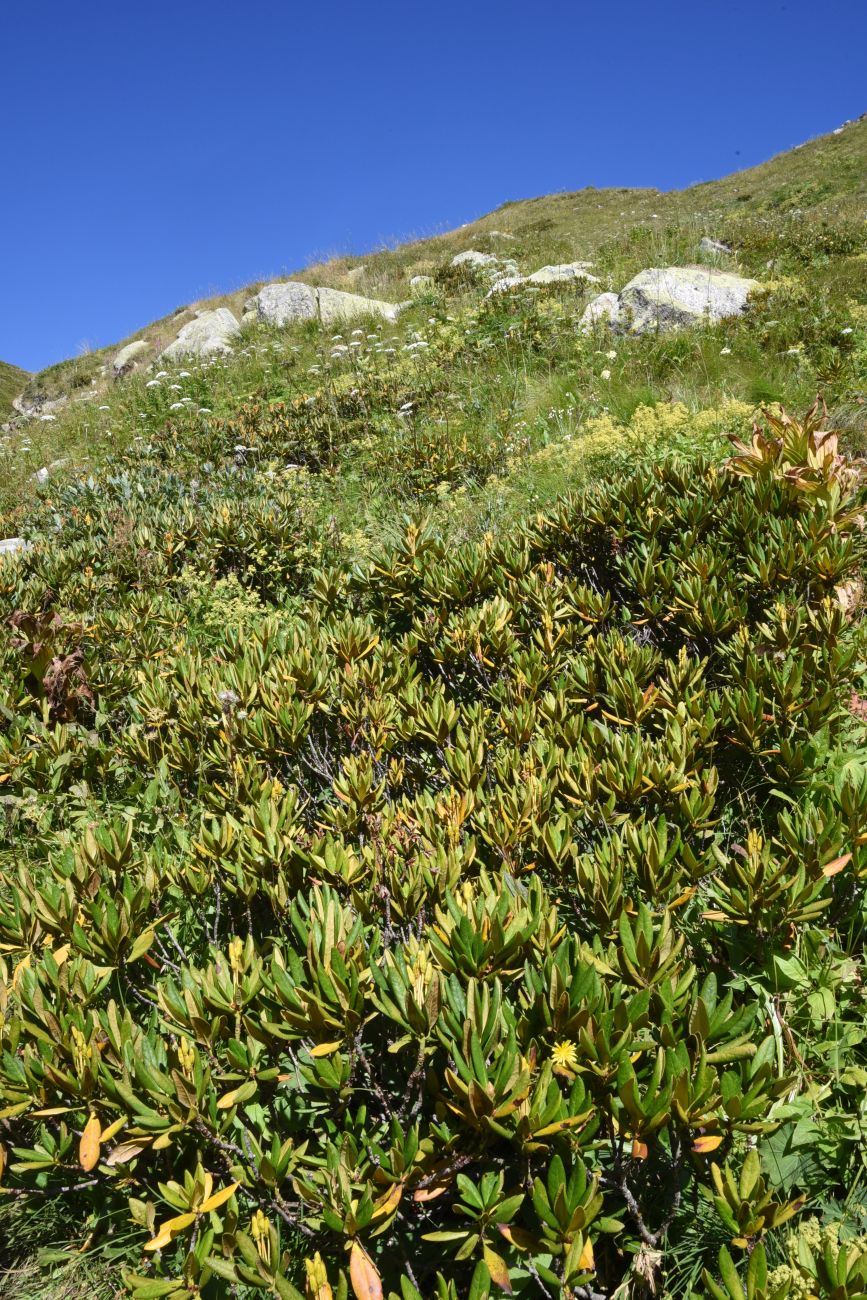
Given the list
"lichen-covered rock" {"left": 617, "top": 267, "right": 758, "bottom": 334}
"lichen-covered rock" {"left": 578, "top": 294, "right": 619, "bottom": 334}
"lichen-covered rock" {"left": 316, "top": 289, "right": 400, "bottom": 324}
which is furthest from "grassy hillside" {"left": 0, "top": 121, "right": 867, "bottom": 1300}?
"lichen-covered rock" {"left": 316, "top": 289, "right": 400, "bottom": 324}

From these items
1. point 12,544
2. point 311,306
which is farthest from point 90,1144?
point 311,306

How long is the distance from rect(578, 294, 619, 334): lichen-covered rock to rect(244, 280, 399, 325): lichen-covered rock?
6.39 m

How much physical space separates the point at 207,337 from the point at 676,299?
13.8 meters

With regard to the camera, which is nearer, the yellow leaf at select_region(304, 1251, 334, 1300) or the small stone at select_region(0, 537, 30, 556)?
the yellow leaf at select_region(304, 1251, 334, 1300)

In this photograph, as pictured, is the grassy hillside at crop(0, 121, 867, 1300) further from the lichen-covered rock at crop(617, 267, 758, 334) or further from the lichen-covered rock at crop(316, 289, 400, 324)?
the lichen-covered rock at crop(316, 289, 400, 324)

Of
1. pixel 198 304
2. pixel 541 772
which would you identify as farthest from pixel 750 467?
pixel 198 304

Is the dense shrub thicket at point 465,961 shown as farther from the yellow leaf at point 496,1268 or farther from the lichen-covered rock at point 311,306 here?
the lichen-covered rock at point 311,306

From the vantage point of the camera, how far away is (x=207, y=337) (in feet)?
65.9

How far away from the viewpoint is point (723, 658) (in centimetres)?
348

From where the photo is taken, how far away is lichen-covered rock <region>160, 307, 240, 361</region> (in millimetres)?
19000

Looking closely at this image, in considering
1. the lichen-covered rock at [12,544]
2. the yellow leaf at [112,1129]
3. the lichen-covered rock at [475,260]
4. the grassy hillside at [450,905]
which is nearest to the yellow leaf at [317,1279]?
the grassy hillside at [450,905]

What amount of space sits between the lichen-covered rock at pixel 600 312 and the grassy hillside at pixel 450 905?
619 centimetres

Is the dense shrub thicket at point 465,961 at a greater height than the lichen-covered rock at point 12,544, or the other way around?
the lichen-covered rock at point 12,544

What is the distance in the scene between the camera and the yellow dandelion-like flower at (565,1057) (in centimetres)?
145
